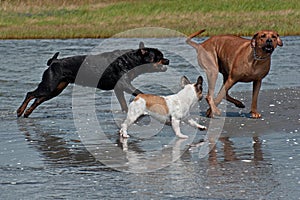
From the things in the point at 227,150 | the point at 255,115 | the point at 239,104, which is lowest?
the point at 239,104

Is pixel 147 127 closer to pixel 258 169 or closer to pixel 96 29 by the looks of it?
pixel 258 169

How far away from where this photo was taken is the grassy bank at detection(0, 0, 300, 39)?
32500 mm

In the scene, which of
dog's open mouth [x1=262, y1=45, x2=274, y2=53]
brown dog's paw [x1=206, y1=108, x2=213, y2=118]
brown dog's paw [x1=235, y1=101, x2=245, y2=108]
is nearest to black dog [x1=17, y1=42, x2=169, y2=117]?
brown dog's paw [x1=206, y1=108, x2=213, y2=118]

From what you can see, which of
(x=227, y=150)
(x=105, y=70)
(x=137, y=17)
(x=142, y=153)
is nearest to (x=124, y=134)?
(x=142, y=153)

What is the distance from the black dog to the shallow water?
1.22ft

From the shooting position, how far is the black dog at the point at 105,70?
11875 millimetres

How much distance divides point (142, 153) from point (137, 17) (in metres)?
29.8

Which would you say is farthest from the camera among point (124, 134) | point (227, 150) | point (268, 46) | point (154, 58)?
point (154, 58)

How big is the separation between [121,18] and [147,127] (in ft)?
90.8

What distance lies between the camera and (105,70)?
12.0 m

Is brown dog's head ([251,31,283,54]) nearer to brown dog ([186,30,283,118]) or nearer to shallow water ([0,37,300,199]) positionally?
brown dog ([186,30,283,118])

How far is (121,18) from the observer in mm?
37938

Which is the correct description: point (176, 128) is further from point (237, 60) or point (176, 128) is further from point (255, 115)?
point (237, 60)

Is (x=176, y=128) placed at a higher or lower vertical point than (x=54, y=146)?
higher
